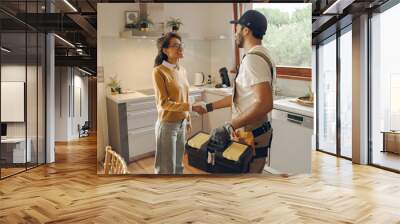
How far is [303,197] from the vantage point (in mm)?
4465

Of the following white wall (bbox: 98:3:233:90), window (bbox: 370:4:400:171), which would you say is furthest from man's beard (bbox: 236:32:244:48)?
window (bbox: 370:4:400:171)

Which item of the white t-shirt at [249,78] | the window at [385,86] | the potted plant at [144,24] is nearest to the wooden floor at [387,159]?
the window at [385,86]

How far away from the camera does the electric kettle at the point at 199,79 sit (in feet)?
16.7

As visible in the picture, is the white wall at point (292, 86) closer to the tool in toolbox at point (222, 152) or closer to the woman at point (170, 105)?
the tool in toolbox at point (222, 152)

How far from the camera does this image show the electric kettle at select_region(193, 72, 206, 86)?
16.7 ft

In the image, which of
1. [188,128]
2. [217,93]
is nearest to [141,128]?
[188,128]

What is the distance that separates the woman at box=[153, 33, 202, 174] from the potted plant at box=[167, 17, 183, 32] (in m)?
0.09

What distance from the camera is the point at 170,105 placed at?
5020mm

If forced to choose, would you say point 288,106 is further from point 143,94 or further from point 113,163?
point 113,163

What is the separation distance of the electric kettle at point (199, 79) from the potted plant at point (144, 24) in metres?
0.88

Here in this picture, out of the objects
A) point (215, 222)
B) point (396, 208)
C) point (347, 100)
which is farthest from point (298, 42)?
point (347, 100)

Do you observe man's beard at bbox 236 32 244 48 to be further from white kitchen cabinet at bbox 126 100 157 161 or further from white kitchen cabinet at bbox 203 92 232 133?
white kitchen cabinet at bbox 126 100 157 161

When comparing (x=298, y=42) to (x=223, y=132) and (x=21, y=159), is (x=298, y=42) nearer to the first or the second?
(x=223, y=132)

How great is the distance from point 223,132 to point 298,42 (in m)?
1.54
